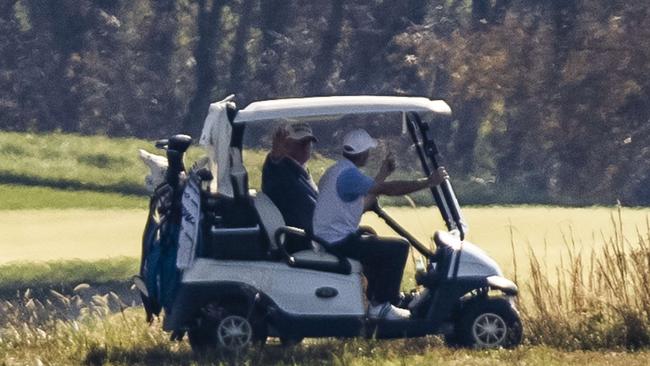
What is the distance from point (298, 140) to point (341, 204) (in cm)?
58

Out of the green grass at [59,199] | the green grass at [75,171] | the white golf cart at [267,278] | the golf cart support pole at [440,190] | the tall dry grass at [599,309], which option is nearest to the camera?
the white golf cart at [267,278]

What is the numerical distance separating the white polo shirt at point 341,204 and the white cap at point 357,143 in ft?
0.26

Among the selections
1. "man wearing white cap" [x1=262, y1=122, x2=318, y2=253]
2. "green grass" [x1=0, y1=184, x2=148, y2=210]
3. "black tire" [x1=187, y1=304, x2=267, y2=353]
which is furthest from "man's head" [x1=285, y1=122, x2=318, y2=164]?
"green grass" [x1=0, y1=184, x2=148, y2=210]

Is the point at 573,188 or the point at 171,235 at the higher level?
the point at 171,235

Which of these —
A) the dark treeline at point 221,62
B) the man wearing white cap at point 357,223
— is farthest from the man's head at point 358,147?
the dark treeline at point 221,62

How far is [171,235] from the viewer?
1004 centimetres

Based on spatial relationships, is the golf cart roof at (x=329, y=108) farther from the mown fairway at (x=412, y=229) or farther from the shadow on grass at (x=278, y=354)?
the mown fairway at (x=412, y=229)

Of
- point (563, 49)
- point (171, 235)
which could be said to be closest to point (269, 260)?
point (171, 235)

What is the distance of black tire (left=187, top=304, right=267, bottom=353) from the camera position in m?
9.88

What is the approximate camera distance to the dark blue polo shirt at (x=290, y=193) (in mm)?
10141

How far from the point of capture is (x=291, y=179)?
1014cm

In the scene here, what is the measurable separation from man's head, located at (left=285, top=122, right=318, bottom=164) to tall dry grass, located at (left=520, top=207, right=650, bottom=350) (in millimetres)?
1722

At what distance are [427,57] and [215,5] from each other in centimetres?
1271

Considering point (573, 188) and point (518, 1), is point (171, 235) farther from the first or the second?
point (518, 1)
